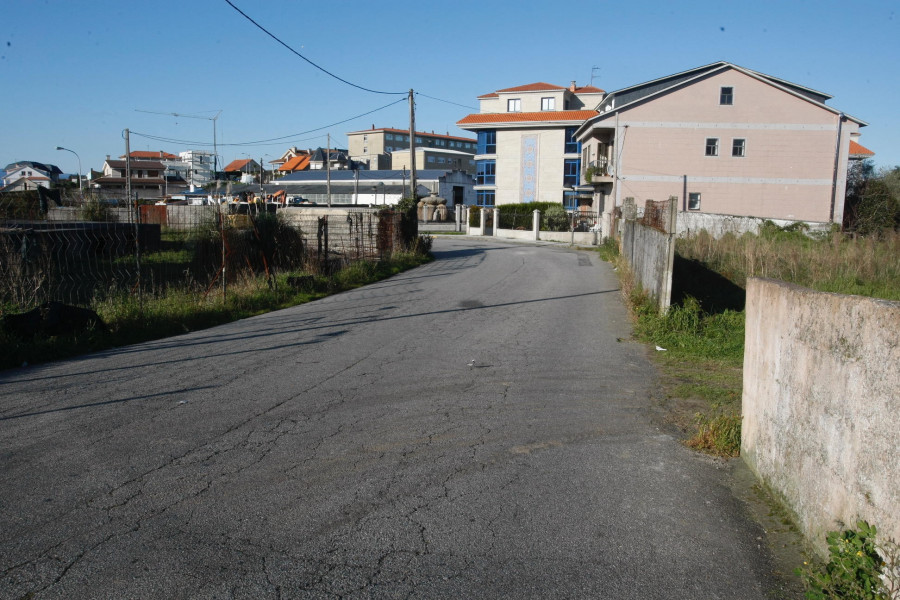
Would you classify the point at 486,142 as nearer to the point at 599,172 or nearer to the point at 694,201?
the point at 599,172

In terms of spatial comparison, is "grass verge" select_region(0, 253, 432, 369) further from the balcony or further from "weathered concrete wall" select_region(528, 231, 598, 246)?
the balcony

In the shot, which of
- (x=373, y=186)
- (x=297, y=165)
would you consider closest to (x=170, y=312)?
(x=373, y=186)

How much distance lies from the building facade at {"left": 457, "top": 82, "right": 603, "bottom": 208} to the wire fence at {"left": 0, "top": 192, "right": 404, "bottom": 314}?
1441 inches

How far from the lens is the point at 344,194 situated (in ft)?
231

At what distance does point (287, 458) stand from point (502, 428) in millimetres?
2035

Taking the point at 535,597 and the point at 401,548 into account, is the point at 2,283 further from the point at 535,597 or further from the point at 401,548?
the point at 535,597

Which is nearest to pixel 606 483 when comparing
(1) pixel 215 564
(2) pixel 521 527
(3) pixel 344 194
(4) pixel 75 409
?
(2) pixel 521 527

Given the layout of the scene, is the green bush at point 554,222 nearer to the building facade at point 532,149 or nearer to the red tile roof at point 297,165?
the building facade at point 532,149

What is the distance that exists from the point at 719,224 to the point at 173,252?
23.8 m

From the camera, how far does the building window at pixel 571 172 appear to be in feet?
196

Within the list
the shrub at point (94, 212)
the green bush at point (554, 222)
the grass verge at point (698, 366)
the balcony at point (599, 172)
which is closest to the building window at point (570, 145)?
the balcony at point (599, 172)

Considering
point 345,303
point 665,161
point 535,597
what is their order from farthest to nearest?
1. point 665,161
2. point 345,303
3. point 535,597

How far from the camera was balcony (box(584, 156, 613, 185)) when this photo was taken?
4209cm

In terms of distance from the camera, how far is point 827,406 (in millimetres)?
3963
